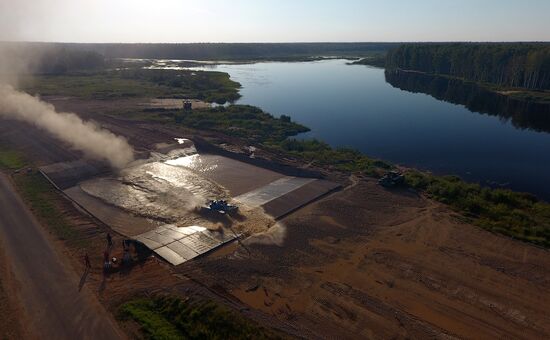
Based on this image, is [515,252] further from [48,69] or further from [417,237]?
[48,69]

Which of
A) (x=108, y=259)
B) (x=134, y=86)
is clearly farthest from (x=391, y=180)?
(x=134, y=86)

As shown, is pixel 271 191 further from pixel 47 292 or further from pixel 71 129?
pixel 71 129

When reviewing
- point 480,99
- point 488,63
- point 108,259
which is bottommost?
point 480,99

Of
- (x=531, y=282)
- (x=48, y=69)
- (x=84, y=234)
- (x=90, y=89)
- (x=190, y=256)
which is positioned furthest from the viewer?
(x=48, y=69)

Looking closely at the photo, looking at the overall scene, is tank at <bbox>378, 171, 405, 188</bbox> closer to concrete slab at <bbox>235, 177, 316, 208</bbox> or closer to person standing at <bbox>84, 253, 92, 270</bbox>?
concrete slab at <bbox>235, 177, 316, 208</bbox>

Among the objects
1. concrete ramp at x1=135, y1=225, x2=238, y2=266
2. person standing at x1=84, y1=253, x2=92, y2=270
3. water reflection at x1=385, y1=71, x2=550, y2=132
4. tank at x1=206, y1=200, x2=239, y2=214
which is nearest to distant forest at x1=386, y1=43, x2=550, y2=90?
water reflection at x1=385, y1=71, x2=550, y2=132

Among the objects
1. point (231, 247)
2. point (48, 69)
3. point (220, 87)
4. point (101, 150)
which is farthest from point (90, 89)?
point (231, 247)
